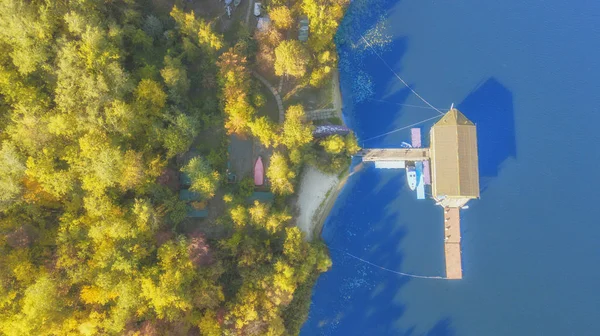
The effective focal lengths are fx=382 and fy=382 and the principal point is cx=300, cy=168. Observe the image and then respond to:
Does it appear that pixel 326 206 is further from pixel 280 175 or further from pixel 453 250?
pixel 453 250

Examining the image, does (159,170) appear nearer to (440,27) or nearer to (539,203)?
(440,27)

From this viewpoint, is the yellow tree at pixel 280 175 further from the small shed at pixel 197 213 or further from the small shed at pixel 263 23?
the small shed at pixel 263 23

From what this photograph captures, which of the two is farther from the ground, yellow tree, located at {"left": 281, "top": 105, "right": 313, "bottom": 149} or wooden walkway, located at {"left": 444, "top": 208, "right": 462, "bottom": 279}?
yellow tree, located at {"left": 281, "top": 105, "right": 313, "bottom": 149}

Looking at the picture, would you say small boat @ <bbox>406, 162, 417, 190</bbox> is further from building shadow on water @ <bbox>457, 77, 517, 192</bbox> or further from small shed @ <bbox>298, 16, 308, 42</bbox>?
small shed @ <bbox>298, 16, 308, 42</bbox>

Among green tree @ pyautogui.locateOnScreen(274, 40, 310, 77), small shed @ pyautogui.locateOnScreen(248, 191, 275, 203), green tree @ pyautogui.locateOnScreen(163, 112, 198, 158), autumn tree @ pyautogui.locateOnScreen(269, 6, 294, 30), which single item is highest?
autumn tree @ pyautogui.locateOnScreen(269, 6, 294, 30)

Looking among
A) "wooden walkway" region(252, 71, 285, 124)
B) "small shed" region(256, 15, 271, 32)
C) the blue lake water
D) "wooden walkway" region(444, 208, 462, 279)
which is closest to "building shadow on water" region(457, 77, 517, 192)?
the blue lake water

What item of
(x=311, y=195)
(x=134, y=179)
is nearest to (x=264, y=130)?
(x=311, y=195)
